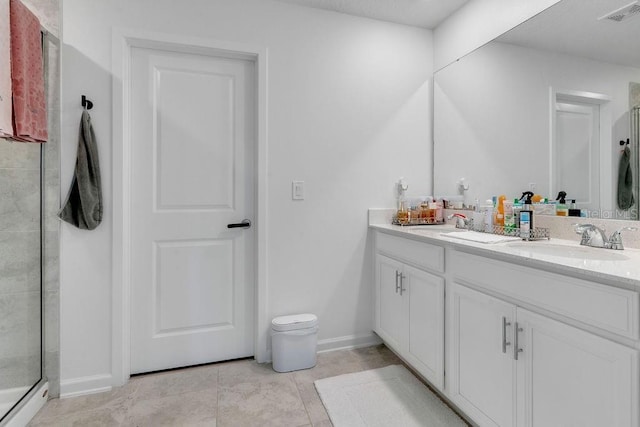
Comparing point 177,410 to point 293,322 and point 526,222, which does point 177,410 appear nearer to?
point 293,322

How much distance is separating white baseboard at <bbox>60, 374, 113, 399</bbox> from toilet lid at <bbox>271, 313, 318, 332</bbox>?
0.97 m

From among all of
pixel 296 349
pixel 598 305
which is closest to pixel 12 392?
pixel 296 349

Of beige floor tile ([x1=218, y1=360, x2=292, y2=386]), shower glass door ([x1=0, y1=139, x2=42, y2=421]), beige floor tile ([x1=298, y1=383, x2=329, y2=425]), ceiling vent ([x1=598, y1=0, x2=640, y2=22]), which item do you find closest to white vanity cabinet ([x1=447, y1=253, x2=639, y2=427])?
beige floor tile ([x1=298, y1=383, x2=329, y2=425])

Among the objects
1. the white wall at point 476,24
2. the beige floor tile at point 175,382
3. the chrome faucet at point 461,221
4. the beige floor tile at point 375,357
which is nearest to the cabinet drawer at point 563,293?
the chrome faucet at point 461,221

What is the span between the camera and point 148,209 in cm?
199

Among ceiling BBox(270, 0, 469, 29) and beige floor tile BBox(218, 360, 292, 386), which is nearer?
beige floor tile BBox(218, 360, 292, 386)

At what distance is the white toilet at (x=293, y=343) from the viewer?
6.53 ft

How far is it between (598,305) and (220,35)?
2.25 meters

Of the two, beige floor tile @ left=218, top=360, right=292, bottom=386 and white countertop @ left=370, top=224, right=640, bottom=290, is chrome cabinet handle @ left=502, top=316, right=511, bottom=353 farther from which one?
beige floor tile @ left=218, top=360, right=292, bottom=386

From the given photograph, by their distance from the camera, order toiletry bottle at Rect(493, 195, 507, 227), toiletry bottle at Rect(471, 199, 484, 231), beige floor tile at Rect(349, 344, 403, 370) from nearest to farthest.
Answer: toiletry bottle at Rect(493, 195, 507, 227), toiletry bottle at Rect(471, 199, 484, 231), beige floor tile at Rect(349, 344, 403, 370)

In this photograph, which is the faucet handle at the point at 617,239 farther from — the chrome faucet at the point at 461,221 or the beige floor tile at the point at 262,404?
the beige floor tile at the point at 262,404

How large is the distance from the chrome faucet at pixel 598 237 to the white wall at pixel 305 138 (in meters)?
1.16

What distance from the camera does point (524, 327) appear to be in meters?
1.18

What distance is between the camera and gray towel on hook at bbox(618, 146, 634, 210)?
138cm
